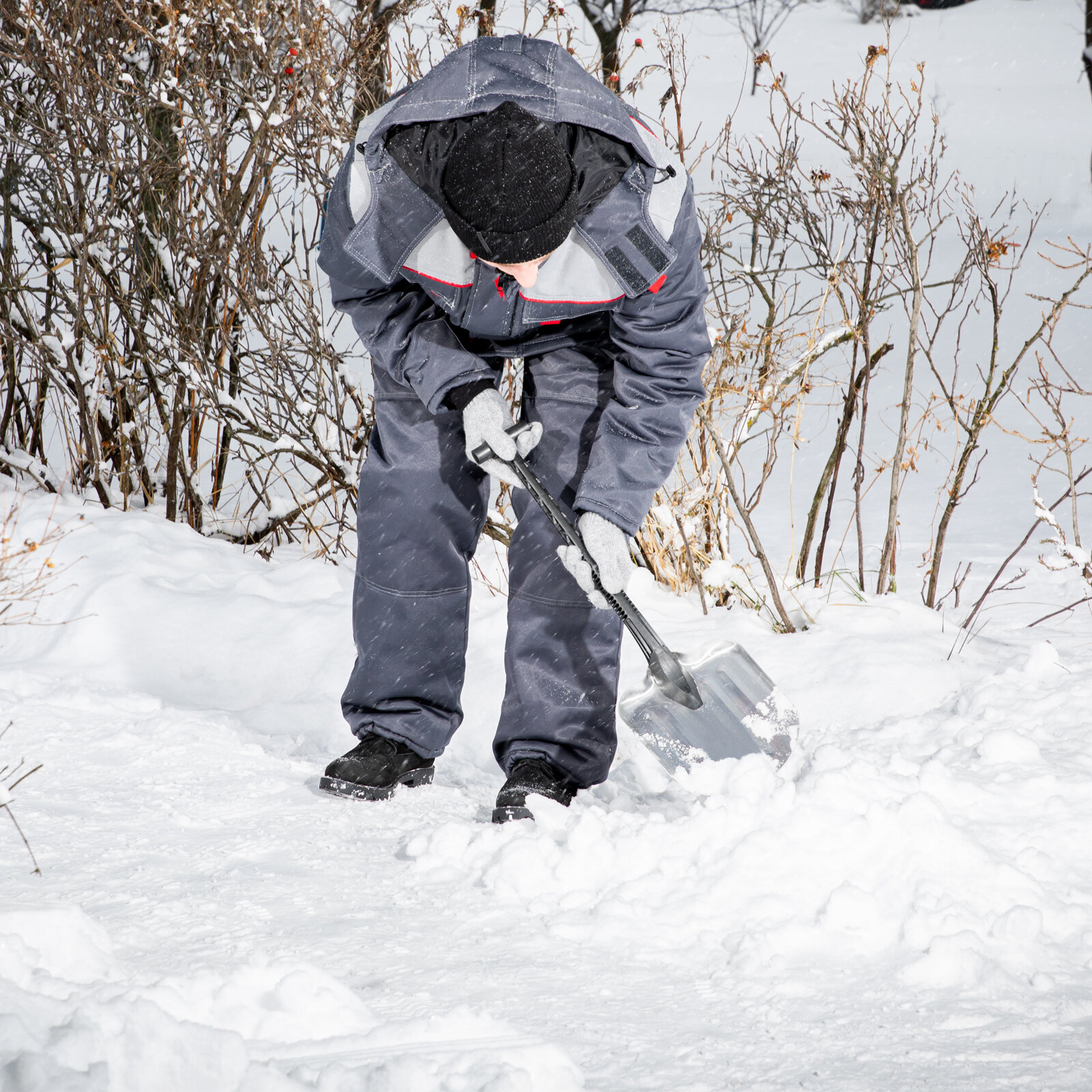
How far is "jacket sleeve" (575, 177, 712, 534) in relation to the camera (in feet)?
6.37

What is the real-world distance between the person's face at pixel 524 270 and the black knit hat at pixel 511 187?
0.9 inches

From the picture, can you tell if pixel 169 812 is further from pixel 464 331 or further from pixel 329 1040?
pixel 464 331

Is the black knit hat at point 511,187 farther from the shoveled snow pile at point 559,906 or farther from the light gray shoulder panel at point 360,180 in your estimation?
the shoveled snow pile at point 559,906

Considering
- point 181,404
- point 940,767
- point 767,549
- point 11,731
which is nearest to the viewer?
point 940,767

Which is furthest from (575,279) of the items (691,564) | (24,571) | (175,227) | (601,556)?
(175,227)

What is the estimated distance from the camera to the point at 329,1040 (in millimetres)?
1187

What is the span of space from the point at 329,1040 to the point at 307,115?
307 cm

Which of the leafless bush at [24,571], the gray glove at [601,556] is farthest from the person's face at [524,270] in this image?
the leafless bush at [24,571]

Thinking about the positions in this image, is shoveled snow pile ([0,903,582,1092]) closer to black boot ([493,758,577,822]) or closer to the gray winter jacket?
black boot ([493,758,577,822])

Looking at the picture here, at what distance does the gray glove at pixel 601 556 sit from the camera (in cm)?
198

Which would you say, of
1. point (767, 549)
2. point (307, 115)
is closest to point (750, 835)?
point (307, 115)

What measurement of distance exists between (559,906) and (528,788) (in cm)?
40

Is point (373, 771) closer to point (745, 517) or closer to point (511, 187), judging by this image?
point (511, 187)

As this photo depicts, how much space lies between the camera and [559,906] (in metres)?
1.62
